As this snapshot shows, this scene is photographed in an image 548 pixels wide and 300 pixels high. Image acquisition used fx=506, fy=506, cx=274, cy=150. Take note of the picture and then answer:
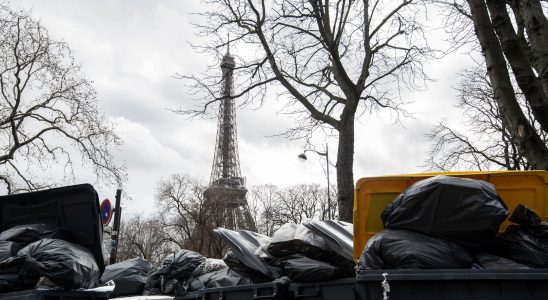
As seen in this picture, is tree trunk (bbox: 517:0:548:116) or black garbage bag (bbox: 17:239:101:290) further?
tree trunk (bbox: 517:0:548:116)

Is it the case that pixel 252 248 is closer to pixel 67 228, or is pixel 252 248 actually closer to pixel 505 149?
pixel 67 228

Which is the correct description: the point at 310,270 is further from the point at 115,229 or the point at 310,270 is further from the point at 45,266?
the point at 115,229

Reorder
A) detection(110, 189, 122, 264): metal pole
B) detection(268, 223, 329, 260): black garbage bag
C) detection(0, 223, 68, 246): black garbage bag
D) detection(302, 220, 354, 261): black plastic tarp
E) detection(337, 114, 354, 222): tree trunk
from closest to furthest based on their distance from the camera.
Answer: detection(0, 223, 68, 246): black garbage bag → detection(302, 220, 354, 261): black plastic tarp → detection(268, 223, 329, 260): black garbage bag → detection(337, 114, 354, 222): tree trunk → detection(110, 189, 122, 264): metal pole

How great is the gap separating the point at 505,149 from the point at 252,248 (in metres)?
19.5

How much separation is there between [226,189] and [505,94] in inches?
1703

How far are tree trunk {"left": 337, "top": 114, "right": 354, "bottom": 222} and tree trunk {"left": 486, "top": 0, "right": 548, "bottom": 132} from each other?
6.79 metres

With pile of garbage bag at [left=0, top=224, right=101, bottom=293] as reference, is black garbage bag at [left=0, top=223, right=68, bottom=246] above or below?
above

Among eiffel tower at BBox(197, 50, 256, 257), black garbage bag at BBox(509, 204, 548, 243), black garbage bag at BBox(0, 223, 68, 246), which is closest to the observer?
black garbage bag at BBox(509, 204, 548, 243)

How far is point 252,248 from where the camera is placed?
5637 mm

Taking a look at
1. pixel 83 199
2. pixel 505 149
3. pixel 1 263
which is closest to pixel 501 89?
pixel 83 199

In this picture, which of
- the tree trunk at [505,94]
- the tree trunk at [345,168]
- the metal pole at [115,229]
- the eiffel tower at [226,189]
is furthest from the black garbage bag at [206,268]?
the eiffel tower at [226,189]

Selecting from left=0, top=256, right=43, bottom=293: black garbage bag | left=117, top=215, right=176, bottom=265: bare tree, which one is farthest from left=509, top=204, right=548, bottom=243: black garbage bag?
left=117, top=215, right=176, bottom=265: bare tree

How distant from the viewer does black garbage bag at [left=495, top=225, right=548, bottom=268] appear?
10.7 feet

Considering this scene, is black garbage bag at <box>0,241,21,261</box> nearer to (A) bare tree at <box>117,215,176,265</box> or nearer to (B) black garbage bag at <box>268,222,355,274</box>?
(B) black garbage bag at <box>268,222,355,274</box>
